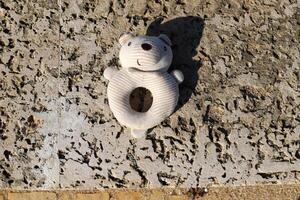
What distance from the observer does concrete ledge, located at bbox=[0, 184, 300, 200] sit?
1729 millimetres

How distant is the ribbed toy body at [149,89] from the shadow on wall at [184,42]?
0.06m

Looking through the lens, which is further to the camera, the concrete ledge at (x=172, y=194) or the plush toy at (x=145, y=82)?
the concrete ledge at (x=172, y=194)

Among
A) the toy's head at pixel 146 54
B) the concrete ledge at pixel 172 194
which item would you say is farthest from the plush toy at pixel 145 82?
the concrete ledge at pixel 172 194

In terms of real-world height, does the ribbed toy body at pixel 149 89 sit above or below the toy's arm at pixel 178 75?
below

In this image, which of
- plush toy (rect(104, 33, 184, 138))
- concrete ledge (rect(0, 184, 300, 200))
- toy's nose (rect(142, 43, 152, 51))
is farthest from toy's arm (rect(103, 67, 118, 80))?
concrete ledge (rect(0, 184, 300, 200))

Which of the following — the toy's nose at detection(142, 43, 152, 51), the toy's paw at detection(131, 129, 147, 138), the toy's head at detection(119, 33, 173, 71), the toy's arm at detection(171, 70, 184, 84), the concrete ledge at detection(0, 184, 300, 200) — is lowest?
the concrete ledge at detection(0, 184, 300, 200)

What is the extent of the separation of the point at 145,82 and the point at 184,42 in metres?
0.21

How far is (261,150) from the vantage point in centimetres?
149

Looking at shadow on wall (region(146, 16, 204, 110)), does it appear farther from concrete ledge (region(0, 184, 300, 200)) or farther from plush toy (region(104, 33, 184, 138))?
concrete ledge (region(0, 184, 300, 200))

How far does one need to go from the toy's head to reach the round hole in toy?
10cm

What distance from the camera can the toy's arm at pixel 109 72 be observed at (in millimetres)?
1464

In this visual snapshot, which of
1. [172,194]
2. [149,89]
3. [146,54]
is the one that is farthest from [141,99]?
[172,194]

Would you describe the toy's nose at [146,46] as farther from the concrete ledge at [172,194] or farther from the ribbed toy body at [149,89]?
the concrete ledge at [172,194]

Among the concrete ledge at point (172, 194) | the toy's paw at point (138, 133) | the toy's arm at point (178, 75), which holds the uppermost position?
the toy's arm at point (178, 75)
